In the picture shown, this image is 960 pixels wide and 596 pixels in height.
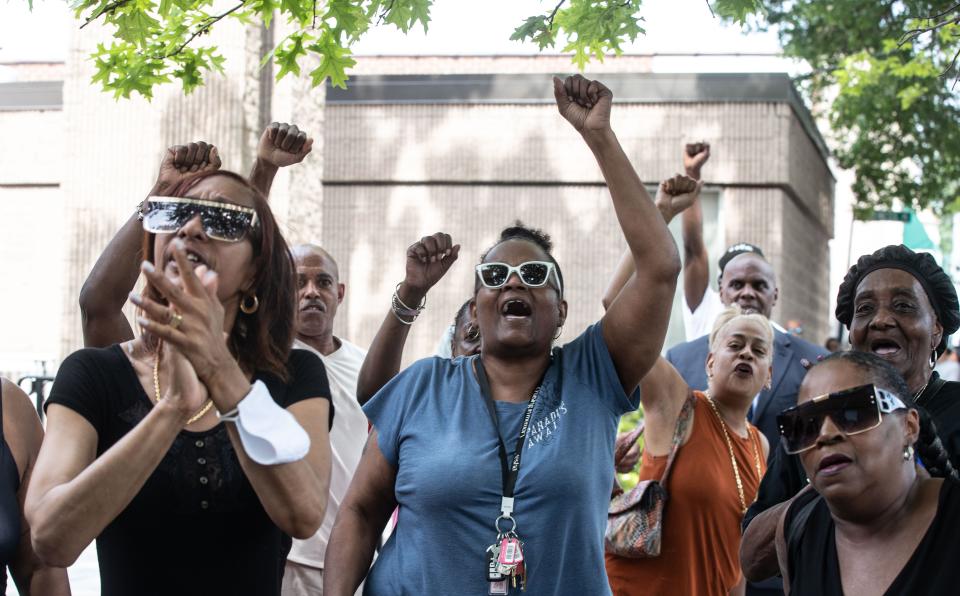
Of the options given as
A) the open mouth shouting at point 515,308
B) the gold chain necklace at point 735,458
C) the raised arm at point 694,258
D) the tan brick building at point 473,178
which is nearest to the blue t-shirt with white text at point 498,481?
the open mouth shouting at point 515,308

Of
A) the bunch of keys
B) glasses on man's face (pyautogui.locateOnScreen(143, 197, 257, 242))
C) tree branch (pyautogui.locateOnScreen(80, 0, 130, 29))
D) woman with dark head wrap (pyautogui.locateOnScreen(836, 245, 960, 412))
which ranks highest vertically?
tree branch (pyautogui.locateOnScreen(80, 0, 130, 29))

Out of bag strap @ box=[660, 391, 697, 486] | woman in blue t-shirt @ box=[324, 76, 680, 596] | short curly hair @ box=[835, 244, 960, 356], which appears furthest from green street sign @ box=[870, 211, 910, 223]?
woman in blue t-shirt @ box=[324, 76, 680, 596]

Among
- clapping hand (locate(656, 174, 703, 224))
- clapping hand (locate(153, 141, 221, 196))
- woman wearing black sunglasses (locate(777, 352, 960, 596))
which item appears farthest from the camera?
clapping hand (locate(656, 174, 703, 224))

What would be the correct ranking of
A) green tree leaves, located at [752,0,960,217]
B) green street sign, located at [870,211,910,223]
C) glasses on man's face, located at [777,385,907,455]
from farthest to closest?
green tree leaves, located at [752,0,960,217] < green street sign, located at [870,211,910,223] < glasses on man's face, located at [777,385,907,455]

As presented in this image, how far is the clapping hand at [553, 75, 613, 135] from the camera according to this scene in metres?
3.63

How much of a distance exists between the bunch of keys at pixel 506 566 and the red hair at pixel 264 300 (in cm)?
84

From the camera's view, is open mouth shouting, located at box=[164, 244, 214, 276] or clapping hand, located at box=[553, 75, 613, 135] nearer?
open mouth shouting, located at box=[164, 244, 214, 276]

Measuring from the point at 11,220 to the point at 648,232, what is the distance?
13.4m

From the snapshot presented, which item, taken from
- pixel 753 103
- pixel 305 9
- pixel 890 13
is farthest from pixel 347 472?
pixel 890 13

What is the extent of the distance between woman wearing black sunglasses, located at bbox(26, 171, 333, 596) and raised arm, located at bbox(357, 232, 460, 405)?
4.44ft

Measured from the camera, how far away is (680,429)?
503cm

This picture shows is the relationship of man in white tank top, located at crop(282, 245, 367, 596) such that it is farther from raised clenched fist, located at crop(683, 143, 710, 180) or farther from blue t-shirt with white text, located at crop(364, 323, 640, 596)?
raised clenched fist, located at crop(683, 143, 710, 180)

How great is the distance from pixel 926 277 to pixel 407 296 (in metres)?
1.85

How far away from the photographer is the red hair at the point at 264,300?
118 inches
